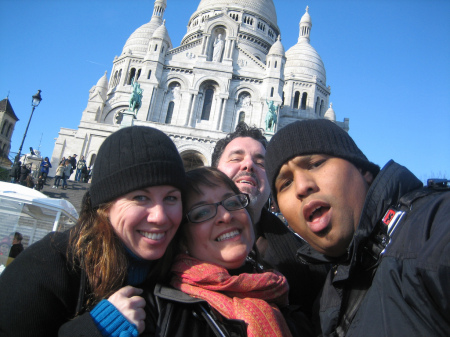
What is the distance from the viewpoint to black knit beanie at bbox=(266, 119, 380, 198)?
1.71m

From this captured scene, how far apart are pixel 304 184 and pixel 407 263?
2.10 feet

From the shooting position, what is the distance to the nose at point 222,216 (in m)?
1.99

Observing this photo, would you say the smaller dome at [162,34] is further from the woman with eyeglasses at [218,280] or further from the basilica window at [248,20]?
the woman with eyeglasses at [218,280]

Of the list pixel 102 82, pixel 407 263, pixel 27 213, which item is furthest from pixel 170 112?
pixel 407 263

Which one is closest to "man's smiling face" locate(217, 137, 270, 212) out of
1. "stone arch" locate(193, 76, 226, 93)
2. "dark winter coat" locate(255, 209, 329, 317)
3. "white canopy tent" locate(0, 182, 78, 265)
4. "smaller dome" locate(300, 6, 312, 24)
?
"dark winter coat" locate(255, 209, 329, 317)

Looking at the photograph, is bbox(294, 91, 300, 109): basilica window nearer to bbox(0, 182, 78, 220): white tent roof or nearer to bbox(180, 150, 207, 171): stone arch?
bbox(180, 150, 207, 171): stone arch

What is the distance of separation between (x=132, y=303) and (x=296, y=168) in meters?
1.03

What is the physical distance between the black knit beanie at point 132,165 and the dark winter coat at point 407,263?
106 centimetres

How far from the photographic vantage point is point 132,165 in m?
1.91

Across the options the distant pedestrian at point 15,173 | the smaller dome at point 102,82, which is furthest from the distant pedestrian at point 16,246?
the smaller dome at point 102,82

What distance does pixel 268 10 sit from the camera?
1490 inches

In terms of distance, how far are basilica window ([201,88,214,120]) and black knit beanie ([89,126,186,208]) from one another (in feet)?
76.8

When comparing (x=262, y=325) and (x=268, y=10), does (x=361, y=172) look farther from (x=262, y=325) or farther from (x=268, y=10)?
(x=268, y=10)

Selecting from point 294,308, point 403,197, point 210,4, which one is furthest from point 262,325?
point 210,4
